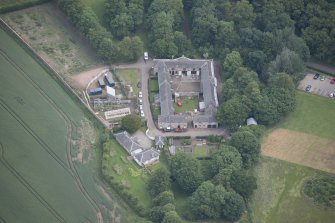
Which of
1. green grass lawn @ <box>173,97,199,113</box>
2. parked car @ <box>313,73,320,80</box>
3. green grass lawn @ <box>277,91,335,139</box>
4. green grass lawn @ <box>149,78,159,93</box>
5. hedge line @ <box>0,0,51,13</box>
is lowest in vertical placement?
green grass lawn @ <box>277,91,335,139</box>

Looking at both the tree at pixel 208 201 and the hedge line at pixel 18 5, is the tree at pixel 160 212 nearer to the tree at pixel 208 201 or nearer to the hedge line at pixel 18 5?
the tree at pixel 208 201

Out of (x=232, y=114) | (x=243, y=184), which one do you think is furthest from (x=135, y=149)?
(x=243, y=184)

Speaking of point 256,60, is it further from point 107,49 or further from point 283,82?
point 107,49

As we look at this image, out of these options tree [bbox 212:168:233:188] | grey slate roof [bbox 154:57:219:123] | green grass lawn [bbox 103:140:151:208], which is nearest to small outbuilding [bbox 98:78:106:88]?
grey slate roof [bbox 154:57:219:123]

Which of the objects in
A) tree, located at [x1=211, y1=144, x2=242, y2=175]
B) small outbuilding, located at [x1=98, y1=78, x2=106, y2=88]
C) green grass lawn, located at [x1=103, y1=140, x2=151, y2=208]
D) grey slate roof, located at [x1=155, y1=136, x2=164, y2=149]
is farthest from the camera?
small outbuilding, located at [x1=98, y1=78, x2=106, y2=88]

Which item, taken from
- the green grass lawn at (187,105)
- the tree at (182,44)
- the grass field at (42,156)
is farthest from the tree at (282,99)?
the grass field at (42,156)

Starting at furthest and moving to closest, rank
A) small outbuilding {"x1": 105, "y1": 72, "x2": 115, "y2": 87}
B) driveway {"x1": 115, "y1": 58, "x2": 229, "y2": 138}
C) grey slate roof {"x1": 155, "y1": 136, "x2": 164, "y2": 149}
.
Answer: small outbuilding {"x1": 105, "y1": 72, "x2": 115, "y2": 87}, driveway {"x1": 115, "y1": 58, "x2": 229, "y2": 138}, grey slate roof {"x1": 155, "y1": 136, "x2": 164, "y2": 149}

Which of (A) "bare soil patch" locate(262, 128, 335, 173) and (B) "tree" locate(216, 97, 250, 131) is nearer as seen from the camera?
(A) "bare soil patch" locate(262, 128, 335, 173)

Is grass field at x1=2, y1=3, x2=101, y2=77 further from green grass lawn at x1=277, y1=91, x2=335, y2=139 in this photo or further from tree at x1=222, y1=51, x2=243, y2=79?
green grass lawn at x1=277, y1=91, x2=335, y2=139
